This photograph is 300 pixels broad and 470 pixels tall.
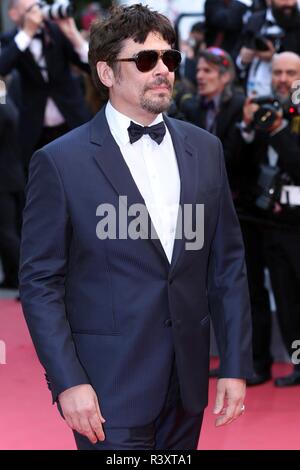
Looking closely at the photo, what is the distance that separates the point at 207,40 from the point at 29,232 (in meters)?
4.66

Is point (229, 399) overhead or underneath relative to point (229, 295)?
underneath

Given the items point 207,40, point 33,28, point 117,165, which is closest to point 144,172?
point 117,165

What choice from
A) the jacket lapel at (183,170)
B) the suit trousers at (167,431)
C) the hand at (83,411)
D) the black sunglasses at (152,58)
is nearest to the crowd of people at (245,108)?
the jacket lapel at (183,170)

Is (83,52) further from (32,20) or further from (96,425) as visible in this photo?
(96,425)

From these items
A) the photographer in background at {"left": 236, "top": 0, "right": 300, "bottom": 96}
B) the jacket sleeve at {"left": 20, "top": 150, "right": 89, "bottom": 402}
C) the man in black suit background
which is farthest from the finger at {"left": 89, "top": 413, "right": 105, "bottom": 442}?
the man in black suit background

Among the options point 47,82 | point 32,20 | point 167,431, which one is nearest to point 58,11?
point 32,20

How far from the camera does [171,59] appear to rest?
2.81 meters

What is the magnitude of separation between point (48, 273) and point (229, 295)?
556 millimetres

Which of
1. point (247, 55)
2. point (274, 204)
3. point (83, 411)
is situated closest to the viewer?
point (83, 411)

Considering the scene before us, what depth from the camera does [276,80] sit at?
5383 millimetres

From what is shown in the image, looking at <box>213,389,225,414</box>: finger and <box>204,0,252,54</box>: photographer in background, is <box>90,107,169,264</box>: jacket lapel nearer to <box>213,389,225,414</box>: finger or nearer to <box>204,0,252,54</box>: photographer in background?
<box>213,389,225,414</box>: finger

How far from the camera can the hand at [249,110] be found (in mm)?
5152

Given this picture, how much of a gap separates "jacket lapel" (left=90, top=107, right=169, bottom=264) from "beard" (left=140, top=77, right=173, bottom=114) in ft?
0.51

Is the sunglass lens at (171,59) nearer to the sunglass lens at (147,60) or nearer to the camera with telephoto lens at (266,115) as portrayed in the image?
the sunglass lens at (147,60)
